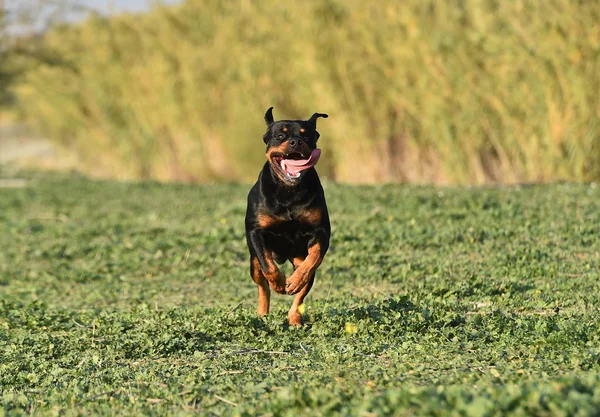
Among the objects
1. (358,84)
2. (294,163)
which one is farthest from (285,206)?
(358,84)

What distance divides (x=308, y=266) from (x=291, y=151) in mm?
810

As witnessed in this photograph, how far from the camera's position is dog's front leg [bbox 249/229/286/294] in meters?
6.54

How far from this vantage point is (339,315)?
689 cm

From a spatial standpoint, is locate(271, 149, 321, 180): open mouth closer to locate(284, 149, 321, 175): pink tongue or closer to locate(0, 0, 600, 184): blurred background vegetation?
locate(284, 149, 321, 175): pink tongue

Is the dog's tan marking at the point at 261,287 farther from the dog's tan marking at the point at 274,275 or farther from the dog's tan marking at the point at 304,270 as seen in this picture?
the dog's tan marking at the point at 304,270

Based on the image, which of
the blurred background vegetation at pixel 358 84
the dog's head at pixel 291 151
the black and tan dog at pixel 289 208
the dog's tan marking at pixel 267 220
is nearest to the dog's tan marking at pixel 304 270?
the black and tan dog at pixel 289 208

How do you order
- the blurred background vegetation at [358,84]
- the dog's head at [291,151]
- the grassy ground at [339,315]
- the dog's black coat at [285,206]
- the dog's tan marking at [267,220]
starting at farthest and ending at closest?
the blurred background vegetation at [358,84], the dog's tan marking at [267,220], the dog's black coat at [285,206], the dog's head at [291,151], the grassy ground at [339,315]

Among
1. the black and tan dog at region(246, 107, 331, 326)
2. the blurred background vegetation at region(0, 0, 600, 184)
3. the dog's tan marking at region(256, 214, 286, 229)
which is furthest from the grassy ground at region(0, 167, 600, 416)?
the blurred background vegetation at region(0, 0, 600, 184)

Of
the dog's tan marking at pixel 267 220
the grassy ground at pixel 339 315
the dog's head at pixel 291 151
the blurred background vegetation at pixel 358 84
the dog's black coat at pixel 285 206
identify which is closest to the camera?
the grassy ground at pixel 339 315

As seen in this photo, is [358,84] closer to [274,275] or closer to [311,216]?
[311,216]

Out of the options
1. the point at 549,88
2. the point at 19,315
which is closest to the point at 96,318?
the point at 19,315

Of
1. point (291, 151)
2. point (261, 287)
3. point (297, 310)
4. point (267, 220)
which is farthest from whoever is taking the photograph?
point (261, 287)

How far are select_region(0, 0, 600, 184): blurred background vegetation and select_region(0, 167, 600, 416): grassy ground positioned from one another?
2338 mm

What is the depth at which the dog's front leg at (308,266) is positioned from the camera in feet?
21.4
